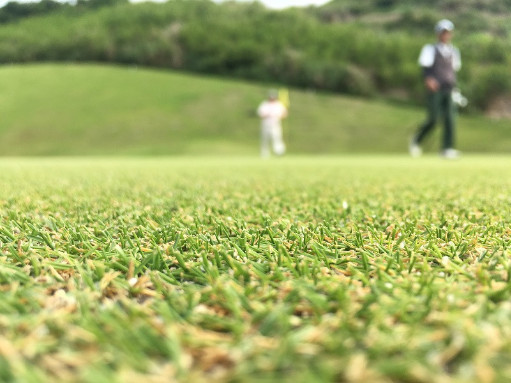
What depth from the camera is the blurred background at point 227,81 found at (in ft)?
84.4

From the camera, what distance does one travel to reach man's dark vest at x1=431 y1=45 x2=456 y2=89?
27.7ft

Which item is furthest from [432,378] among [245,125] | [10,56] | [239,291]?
[10,56]

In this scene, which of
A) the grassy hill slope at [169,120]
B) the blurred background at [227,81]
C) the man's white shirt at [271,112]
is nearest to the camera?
the man's white shirt at [271,112]

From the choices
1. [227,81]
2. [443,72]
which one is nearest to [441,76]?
[443,72]

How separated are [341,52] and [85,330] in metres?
53.5

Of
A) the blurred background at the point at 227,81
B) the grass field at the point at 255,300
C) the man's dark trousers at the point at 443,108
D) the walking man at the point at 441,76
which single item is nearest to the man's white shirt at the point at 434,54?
the walking man at the point at 441,76

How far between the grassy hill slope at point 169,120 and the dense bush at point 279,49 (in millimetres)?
13136

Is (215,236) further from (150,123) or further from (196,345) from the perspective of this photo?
(150,123)

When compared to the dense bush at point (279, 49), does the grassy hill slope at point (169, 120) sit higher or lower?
lower

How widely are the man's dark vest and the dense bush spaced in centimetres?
3669

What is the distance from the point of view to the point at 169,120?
28375mm

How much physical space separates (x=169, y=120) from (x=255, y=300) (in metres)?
28.2

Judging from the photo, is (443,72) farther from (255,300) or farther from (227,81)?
(227,81)

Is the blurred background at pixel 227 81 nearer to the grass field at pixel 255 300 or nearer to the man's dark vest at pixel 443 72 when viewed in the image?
the man's dark vest at pixel 443 72
